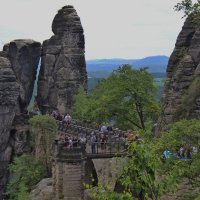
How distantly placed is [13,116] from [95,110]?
15.1 meters

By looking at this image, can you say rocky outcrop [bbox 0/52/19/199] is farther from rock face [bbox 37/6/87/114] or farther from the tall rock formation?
rock face [bbox 37/6/87/114]

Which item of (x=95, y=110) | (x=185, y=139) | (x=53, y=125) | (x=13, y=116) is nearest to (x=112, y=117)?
(x=95, y=110)

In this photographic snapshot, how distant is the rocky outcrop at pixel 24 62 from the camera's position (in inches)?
2810

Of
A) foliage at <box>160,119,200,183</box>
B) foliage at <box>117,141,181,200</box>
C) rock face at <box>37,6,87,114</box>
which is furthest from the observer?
rock face at <box>37,6,87,114</box>

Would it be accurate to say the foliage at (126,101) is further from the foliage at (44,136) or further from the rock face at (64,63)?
the rock face at (64,63)

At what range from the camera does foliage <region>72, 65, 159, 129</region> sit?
5284 centimetres

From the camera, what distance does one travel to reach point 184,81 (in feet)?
128

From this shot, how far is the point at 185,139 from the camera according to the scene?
24781 mm

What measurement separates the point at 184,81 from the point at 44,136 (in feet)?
62.7

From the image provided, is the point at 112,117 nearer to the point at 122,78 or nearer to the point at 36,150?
the point at 122,78

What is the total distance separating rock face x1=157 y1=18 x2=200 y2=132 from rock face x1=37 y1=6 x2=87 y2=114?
29.0 m

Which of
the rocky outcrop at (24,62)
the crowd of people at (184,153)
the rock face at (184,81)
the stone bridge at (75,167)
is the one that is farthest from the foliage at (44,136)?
the crowd of people at (184,153)

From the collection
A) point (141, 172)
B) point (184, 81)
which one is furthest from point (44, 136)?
point (141, 172)

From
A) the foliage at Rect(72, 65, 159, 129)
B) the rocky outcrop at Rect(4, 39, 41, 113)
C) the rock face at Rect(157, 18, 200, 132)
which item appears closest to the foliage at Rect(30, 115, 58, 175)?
the foliage at Rect(72, 65, 159, 129)
